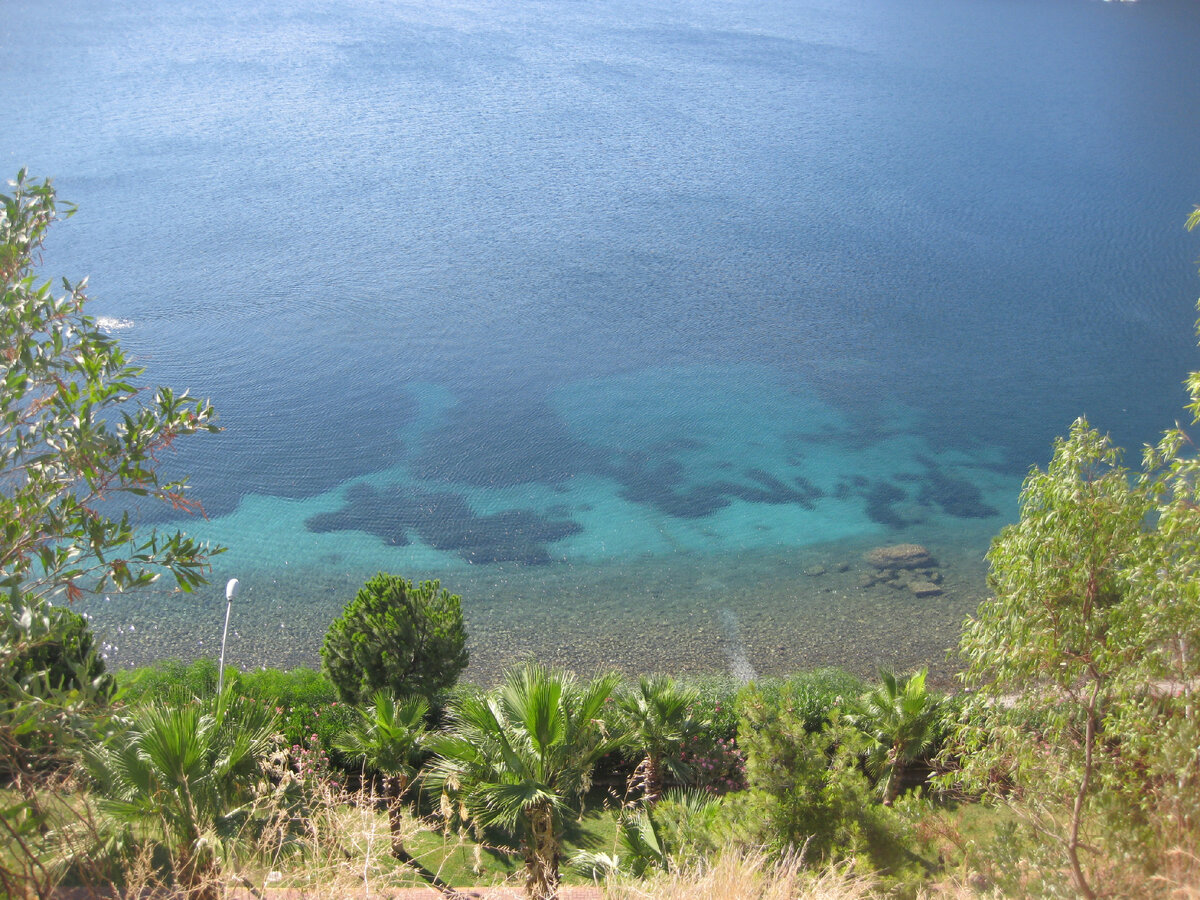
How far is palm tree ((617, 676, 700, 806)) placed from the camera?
35.3 ft

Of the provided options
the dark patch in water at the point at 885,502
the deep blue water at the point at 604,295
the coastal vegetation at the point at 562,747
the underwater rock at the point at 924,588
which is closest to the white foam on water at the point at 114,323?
the deep blue water at the point at 604,295

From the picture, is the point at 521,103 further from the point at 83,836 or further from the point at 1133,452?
the point at 83,836

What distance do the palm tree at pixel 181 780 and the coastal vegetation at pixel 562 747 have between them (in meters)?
0.02

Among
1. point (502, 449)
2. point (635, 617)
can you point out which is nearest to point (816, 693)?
point (635, 617)

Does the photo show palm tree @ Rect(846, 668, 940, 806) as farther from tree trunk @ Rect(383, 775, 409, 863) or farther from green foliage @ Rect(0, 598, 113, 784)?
green foliage @ Rect(0, 598, 113, 784)

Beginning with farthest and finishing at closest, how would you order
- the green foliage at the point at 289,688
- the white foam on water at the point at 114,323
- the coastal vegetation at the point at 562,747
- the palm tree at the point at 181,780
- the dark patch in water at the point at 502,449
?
the white foam on water at the point at 114,323
the dark patch in water at the point at 502,449
the green foliage at the point at 289,688
the palm tree at the point at 181,780
the coastal vegetation at the point at 562,747

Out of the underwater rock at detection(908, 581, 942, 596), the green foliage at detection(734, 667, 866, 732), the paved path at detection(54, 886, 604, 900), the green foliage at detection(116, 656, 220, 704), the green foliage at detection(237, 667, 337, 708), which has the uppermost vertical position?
the underwater rock at detection(908, 581, 942, 596)

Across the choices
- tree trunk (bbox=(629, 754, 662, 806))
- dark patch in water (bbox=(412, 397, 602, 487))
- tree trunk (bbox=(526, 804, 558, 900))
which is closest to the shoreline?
dark patch in water (bbox=(412, 397, 602, 487))

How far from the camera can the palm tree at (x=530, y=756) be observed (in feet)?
26.2

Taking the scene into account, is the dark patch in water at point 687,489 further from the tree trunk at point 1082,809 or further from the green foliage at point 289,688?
the tree trunk at point 1082,809

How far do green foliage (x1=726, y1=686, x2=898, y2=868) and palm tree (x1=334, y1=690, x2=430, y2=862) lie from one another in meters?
3.47

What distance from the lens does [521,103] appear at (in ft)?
138

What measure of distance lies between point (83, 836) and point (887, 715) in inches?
345

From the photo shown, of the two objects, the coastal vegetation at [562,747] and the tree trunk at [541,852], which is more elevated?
the coastal vegetation at [562,747]
